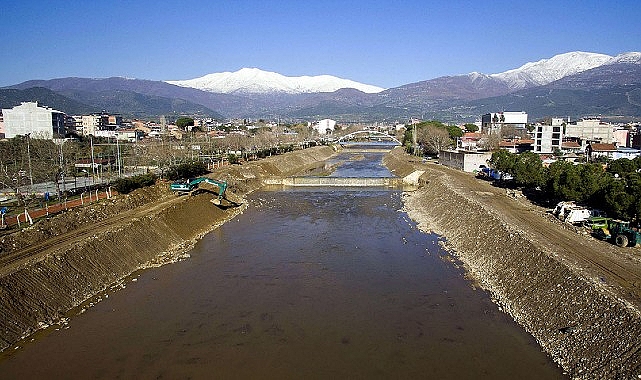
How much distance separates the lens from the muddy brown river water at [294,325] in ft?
30.2

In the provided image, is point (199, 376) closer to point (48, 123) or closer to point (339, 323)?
point (339, 323)

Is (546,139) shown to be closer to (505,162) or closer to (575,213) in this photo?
(505,162)

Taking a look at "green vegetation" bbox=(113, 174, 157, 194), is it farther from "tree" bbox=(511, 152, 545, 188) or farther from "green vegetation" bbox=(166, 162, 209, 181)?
"tree" bbox=(511, 152, 545, 188)

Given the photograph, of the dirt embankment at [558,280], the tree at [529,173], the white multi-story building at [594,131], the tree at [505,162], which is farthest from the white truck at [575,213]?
the white multi-story building at [594,131]

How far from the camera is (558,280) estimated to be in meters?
11.9

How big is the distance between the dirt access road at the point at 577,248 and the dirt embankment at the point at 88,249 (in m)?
12.5

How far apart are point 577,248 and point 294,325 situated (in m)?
9.25

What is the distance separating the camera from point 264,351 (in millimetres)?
9898

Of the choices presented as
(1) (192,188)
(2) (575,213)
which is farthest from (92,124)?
(2) (575,213)

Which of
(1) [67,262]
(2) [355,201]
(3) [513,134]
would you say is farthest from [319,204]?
(3) [513,134]

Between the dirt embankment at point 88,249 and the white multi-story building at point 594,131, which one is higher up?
the white multi-story building at point 594,131

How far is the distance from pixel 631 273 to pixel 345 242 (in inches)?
391

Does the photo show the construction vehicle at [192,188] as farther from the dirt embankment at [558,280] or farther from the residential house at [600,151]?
the residential house at [600,151]

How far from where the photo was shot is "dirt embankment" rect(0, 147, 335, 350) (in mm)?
11172
